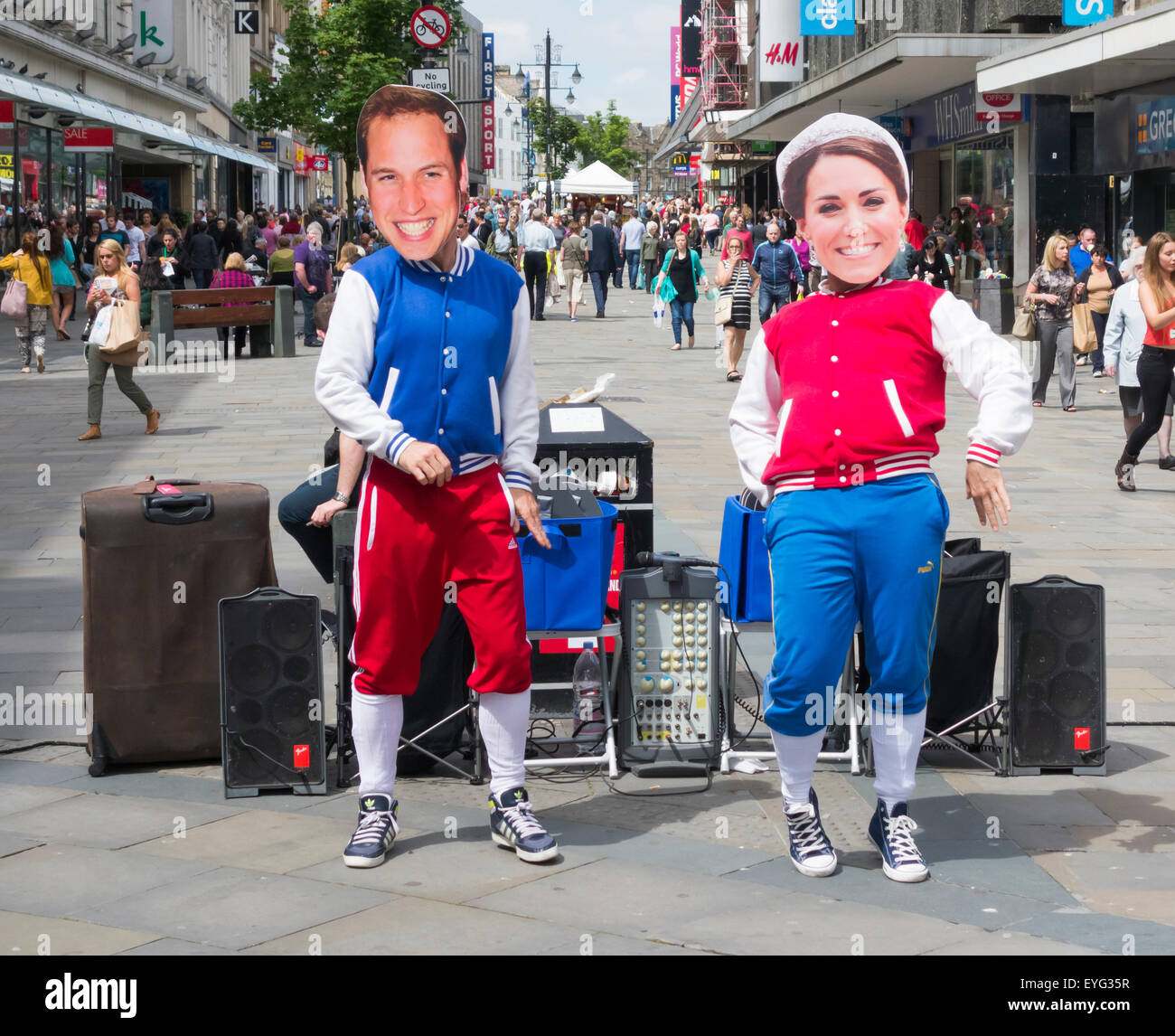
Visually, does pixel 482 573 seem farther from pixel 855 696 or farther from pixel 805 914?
pixel 855 696

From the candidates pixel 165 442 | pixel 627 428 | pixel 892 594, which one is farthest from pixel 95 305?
pixel 892 594

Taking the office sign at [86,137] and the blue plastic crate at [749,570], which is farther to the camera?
the office sign at [86,137]

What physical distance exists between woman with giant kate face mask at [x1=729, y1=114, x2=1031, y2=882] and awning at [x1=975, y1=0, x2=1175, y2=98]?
1552 centimetres

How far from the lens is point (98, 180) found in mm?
38219

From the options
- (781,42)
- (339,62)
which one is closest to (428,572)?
(781,42)

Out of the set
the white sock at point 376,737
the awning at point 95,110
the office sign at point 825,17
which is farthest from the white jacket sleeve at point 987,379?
the office sign at point 825,17

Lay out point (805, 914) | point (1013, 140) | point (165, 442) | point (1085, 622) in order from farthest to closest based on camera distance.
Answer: point (1013, 140) < point (165, 442) < point (1085, 622) < point (805, 914)

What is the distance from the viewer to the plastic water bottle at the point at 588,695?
19.2 ft

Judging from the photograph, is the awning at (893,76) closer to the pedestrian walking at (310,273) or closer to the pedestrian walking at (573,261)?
the pedestrian walking at (573,261)

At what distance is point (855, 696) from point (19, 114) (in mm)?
28255

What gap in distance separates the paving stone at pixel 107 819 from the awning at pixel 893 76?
21346mm

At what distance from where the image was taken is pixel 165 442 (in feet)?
44.4

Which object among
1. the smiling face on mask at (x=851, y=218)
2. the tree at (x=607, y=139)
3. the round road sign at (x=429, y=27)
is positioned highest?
the tree at (x=607, y=139)

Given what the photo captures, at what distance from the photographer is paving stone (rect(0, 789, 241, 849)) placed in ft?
15.9
